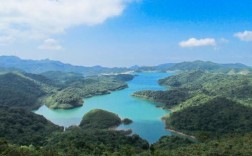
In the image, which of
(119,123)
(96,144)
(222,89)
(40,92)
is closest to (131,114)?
(119,123)

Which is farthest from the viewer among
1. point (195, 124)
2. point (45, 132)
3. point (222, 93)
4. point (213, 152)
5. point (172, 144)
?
point (222, 93)

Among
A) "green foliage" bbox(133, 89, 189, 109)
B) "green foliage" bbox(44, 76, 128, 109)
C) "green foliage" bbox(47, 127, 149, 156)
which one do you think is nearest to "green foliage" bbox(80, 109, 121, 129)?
"green foliage" bbox(47, 127, 149, 156)

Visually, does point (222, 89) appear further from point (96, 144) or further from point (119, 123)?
point (96, 144)

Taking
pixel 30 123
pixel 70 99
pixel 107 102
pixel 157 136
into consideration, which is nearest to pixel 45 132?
pixel 30 123

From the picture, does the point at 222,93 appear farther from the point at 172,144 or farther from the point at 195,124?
the point at 172,144

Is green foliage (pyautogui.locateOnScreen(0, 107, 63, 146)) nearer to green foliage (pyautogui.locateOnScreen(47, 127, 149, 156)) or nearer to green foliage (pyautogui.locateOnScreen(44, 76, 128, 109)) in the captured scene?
green foliage (pyautogui.locateOnScreen(47, 127, 149, 156))
